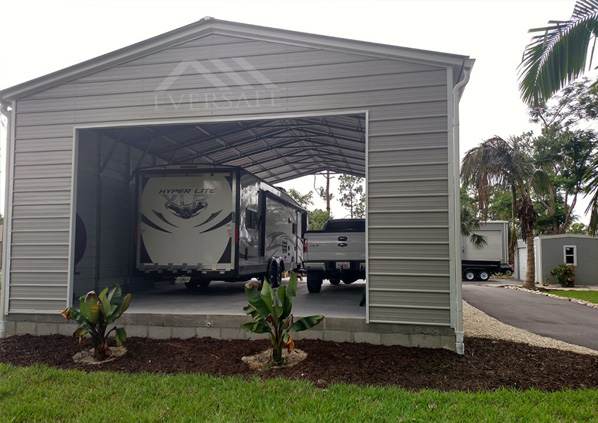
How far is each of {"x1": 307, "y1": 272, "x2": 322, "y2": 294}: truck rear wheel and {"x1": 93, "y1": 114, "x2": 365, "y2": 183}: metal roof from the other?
341cm

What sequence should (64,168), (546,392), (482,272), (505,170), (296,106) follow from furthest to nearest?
(482,272) → (505,170) → (64,168) → (296,106) → (546,392)

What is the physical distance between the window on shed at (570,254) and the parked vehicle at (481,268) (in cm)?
404

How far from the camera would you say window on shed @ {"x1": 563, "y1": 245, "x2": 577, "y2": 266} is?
22531 millimetres

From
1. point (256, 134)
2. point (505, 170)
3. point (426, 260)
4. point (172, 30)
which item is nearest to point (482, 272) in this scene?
point (505, 170)

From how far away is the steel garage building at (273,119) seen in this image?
258 inches

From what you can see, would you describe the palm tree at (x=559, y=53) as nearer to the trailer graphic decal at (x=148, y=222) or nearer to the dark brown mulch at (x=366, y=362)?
the dark brown mulch at (x=366, y=362)

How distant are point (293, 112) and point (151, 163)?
6.19m

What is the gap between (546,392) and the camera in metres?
4.87

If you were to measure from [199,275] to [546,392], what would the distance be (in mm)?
6727

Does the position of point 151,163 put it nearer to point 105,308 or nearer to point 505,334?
point 105,308

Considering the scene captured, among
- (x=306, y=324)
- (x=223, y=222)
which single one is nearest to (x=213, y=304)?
(x=223, y=222)

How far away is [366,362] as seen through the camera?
583 cm

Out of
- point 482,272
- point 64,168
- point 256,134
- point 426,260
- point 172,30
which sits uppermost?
point 172,30

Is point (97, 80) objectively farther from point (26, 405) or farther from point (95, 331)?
point (26, 405)
